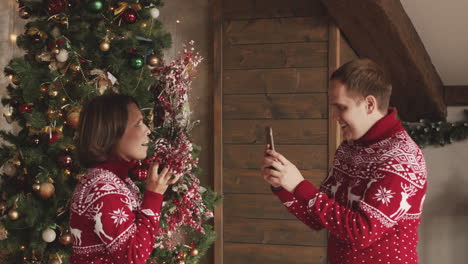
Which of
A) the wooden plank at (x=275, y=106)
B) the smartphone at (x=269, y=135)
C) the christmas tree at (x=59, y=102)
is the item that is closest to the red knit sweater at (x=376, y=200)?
the smartphone at (x=269, y=135)

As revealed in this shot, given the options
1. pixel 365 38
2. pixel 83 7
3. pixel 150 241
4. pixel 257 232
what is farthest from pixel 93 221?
pixel 365 38

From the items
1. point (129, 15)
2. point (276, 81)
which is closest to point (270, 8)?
point (276, 81)

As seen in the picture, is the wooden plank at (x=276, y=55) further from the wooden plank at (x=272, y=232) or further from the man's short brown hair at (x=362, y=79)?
the man's short brown hair at (x=362, y=79)

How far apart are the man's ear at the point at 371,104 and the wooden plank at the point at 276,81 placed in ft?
5.19

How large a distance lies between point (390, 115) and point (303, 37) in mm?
1685

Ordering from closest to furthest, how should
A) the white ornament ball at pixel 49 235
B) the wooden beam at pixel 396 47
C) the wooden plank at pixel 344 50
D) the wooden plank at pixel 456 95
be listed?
the white ornament ball at pixel 49 235
the wooden beam at pixel 396 47
the wooden plank at pixel 344 50
the wooden plank at pixel 456 95

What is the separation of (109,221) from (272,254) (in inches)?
79.1

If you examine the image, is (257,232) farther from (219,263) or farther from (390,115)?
(390,115)

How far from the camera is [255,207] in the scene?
129 inches

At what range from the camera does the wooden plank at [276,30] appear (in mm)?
3172

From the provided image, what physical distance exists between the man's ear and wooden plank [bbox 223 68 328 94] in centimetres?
158

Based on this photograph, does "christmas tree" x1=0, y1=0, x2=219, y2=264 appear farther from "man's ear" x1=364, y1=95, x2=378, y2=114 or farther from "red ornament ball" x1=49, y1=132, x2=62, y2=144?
"man's ear" x1=364, y1=95, x2=378, y2=114

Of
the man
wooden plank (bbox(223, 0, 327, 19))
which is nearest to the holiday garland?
wooden plank (bbox(223, 0, 327, 19))

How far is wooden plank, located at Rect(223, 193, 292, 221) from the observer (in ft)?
10.7
